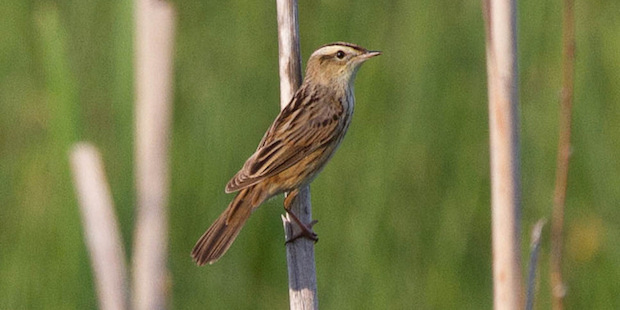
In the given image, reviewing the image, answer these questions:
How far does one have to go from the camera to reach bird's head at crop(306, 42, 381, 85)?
385cm

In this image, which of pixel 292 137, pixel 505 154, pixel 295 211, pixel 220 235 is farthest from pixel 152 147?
pixel 292 137

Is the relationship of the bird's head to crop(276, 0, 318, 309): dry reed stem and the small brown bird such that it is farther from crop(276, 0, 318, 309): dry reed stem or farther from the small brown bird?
crop(276, 0, 318, 309): dry reed stem

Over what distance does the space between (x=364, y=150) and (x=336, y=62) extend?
0.71 m

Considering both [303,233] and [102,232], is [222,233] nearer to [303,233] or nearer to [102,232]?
[303,233]

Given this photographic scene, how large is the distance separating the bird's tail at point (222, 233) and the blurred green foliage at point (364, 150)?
2.23 ft

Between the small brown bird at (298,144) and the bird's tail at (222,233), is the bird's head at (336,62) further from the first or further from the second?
the bird's tail at (222,233)

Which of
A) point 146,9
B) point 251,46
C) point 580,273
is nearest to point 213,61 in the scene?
point 251,46

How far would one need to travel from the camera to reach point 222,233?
322 centimetres

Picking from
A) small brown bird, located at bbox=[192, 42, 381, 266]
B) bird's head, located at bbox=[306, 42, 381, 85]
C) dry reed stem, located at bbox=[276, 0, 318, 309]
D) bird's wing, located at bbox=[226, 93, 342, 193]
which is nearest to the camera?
dry reed stem, located at bbox=[276, 0, 318, 309]

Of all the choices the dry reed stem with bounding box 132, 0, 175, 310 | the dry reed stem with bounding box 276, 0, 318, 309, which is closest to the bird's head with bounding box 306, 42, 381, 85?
the dry reed stem with bounding box 276, 0, 318, 309

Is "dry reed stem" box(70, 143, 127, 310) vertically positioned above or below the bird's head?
below

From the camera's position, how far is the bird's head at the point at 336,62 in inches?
152

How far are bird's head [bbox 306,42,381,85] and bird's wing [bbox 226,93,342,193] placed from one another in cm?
12

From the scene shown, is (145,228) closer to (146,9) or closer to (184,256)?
(146,9)
